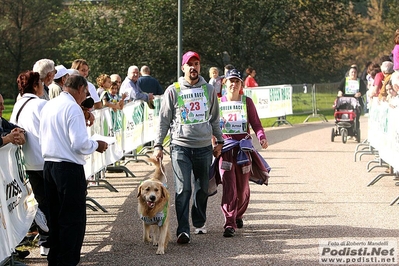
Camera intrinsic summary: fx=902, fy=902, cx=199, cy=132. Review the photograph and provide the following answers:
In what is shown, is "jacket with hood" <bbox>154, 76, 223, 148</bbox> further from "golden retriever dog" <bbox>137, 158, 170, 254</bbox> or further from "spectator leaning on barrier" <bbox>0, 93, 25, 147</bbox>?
"spectator leaning on barrier" <bbox>0, 93, 25, 147</bbox>

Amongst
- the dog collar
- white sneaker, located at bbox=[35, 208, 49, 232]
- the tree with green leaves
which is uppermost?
the tree with green leaves

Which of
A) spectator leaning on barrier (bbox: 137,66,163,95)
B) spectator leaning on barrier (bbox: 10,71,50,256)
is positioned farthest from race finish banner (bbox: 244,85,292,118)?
spectator leaning on barrier (bbox: 10,71,50,256)

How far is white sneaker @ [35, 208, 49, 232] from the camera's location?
344 inches

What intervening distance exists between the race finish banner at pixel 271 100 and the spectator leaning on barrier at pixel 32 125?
2005 centimetres

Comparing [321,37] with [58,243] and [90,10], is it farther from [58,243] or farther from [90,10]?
[58,243]

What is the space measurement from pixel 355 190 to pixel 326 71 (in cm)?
3505

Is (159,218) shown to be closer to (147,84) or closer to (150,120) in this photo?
(147,84)

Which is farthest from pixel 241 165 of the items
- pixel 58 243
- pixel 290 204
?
pixel 58 243

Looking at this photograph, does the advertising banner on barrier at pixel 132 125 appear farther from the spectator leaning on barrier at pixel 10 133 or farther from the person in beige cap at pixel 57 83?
the spectator leaning on barrier at pixel 10 133

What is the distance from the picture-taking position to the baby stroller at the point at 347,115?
2298cm

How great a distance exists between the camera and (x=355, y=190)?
47.4 feet

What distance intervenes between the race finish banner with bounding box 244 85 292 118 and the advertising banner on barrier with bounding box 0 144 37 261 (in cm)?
2027

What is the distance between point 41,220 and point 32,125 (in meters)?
1.10

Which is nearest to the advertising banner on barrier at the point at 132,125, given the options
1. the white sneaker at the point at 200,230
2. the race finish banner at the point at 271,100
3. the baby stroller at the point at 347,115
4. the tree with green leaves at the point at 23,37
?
the baby stroller at the point at 347,115
